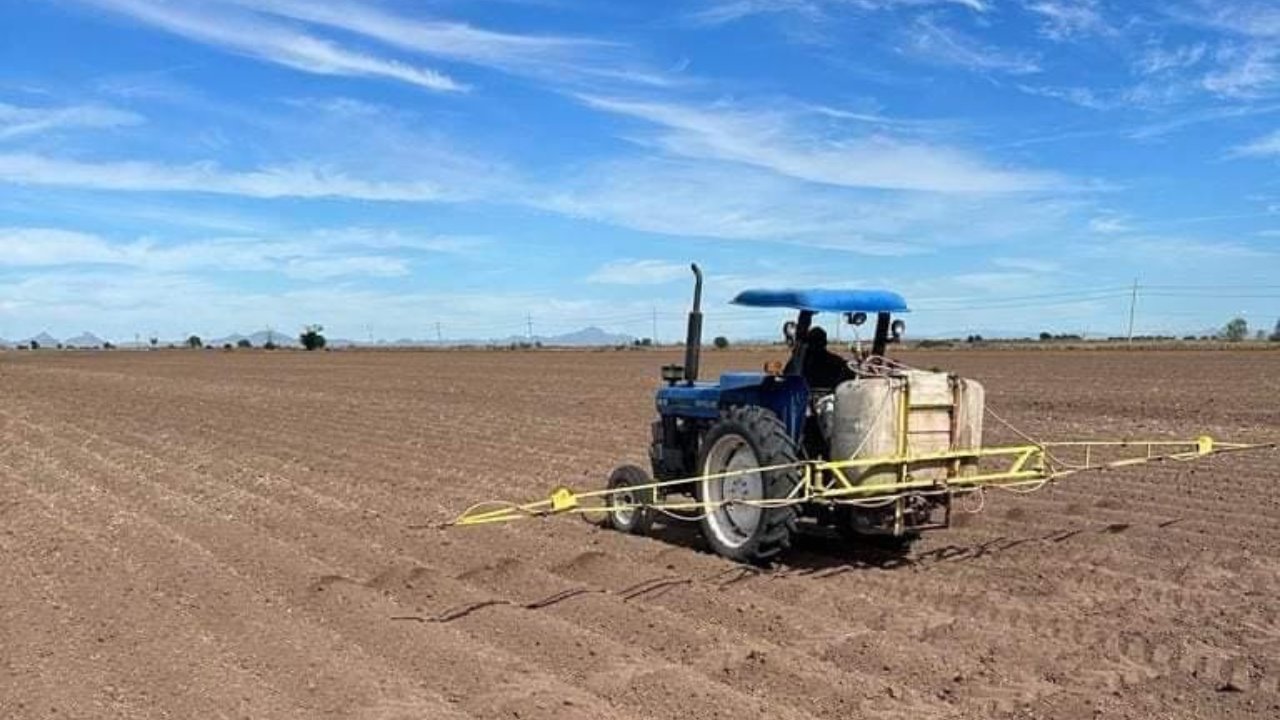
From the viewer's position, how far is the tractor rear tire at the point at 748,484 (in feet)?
23.6

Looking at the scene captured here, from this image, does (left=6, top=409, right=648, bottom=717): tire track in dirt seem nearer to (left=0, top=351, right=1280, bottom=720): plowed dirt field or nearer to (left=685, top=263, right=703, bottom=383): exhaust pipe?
(left=0, top=351, right=1280, bottom=720): plowed dirt field

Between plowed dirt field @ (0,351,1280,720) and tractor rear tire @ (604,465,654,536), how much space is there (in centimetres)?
17

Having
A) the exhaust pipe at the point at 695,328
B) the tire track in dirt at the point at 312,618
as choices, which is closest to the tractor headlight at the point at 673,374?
the exhaust pipe at the point at 695,328

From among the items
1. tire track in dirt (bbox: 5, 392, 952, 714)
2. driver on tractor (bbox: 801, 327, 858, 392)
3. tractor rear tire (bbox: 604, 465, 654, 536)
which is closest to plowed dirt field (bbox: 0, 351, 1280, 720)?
tire track in dirt (bbox: 5, 392, 952, 714)

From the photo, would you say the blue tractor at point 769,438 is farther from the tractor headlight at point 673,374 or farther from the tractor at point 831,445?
the tractor headlight at point 673,374

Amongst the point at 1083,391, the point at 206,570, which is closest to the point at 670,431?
the point at 206,570

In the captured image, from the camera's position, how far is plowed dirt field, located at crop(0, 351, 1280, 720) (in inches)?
191

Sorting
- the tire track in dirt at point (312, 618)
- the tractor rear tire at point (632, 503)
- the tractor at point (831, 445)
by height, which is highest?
the tractor at point (831, 445)

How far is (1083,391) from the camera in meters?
23.6

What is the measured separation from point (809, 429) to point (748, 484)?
0.58 meters

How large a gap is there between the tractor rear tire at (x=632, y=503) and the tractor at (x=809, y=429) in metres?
0.23

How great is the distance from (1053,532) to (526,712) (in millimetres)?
5225

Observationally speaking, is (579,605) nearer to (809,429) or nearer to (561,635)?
(561,635)

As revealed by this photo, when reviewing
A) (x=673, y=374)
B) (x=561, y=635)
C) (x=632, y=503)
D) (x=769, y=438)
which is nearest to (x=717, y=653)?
(x=561, y=635)
